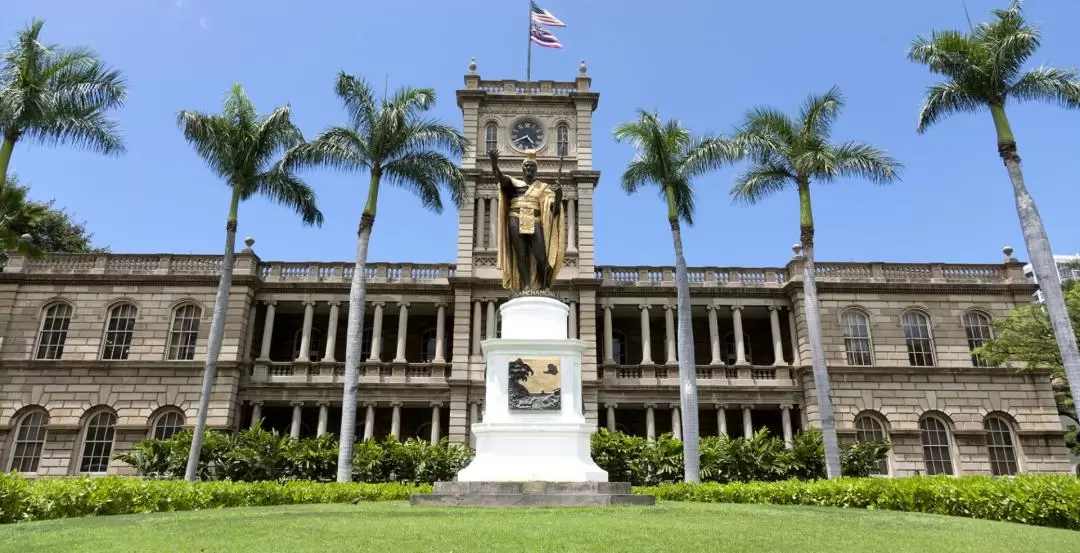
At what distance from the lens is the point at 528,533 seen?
5906 mm

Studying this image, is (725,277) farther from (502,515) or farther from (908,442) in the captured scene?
(502,515)

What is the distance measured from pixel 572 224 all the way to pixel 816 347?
12155 millimetres

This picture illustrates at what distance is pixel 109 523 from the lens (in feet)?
23.8

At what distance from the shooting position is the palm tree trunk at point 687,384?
17.3m

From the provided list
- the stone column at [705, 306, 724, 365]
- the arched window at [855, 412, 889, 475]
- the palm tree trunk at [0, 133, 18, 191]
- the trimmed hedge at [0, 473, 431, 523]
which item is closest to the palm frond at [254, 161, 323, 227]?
the palm tree trunk at [0, 133, 18, 191]

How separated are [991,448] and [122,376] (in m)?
33.3

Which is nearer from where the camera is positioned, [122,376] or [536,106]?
[122,376]

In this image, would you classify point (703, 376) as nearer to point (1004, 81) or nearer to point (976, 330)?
point (976, 330)

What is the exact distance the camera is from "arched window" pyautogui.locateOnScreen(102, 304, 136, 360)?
84.4 ft

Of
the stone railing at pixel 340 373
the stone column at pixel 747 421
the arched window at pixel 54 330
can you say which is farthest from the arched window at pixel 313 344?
the stone column at pixel 747 421

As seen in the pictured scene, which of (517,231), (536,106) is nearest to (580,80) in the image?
(536,106)

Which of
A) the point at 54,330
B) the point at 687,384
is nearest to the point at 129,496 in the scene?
the point at 687,384

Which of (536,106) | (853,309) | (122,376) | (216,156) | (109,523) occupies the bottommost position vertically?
(109,523)

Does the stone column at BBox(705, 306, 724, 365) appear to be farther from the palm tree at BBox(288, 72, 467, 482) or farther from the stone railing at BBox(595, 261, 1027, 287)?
the palm tree at BBox(288, 72, 467, 482)
